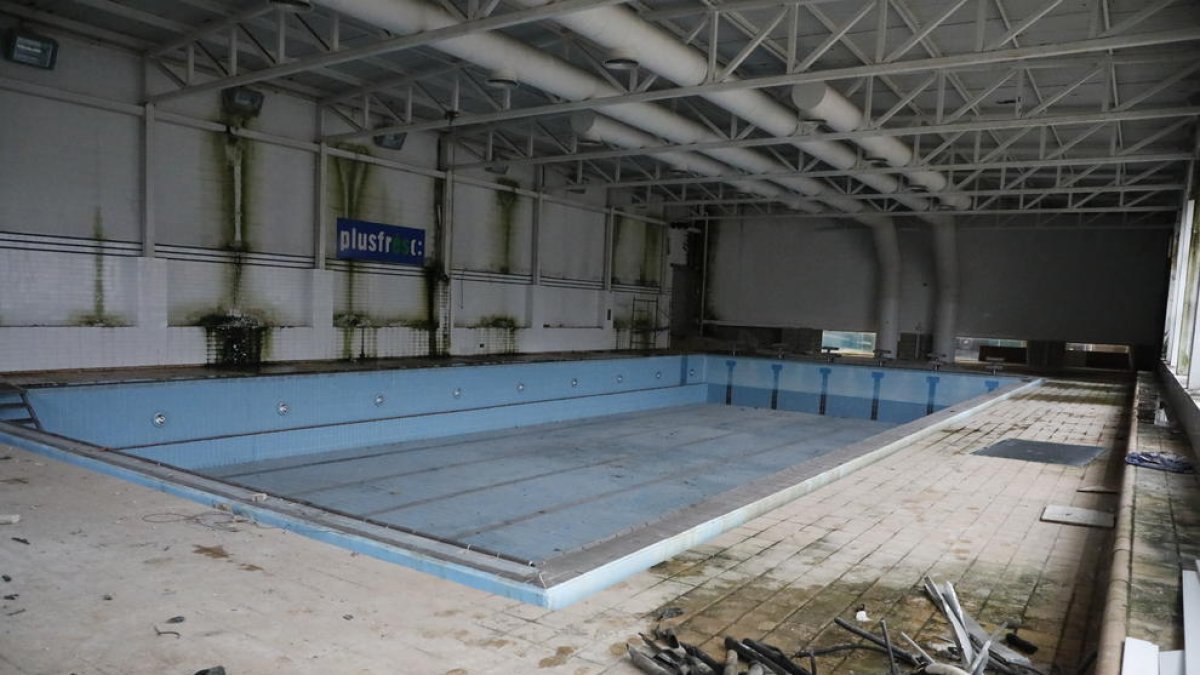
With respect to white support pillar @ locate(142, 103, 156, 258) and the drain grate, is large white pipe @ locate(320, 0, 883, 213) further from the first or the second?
the drain grate

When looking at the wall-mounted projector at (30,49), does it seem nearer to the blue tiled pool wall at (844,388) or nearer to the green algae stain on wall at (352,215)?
the green algae stain on wall at (352,215)

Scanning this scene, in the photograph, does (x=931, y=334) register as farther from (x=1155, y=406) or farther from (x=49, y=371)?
(x=49, y=371)

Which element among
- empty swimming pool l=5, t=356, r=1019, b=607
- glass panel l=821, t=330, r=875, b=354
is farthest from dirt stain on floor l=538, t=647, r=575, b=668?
glass panel l=821, t=330, r=875, b=354

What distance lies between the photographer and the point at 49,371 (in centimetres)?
736

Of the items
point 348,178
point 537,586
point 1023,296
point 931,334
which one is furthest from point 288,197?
point 1023,296

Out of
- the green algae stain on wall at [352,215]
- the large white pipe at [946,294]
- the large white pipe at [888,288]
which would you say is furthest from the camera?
the large white pipe at [888,288]

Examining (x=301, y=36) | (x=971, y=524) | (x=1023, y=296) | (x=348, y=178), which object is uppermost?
(x=301, y=36)

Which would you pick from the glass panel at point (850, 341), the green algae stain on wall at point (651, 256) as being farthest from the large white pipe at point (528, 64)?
the glass panel at point (850, 341)

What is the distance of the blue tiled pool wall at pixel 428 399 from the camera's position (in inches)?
270

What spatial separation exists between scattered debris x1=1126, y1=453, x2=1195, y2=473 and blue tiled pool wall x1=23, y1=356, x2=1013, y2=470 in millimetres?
7307

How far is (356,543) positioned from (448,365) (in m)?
7.57

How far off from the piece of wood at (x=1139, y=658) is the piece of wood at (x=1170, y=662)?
11 millimetres

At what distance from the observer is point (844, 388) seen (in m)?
13.4

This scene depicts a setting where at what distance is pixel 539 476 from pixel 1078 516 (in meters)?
4.88
